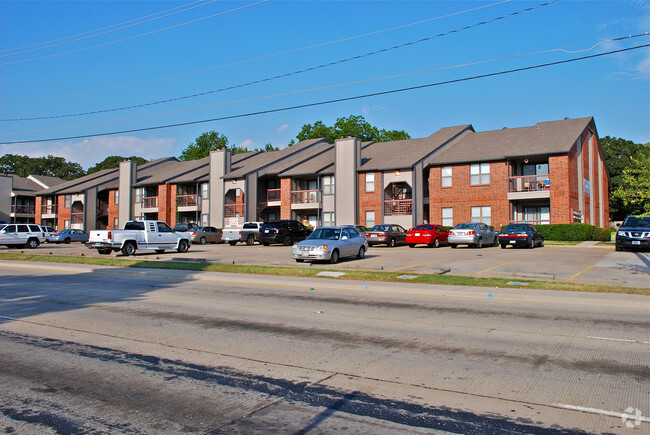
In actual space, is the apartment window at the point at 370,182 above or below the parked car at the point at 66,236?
above

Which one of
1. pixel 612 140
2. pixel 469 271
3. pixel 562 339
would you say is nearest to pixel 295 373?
pixel 562 339

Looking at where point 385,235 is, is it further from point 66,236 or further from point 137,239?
point 66,236

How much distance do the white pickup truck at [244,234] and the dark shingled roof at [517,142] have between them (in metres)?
15.4

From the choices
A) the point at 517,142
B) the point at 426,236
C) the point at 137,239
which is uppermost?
the point at 517,142

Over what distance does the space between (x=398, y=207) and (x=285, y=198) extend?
35.7 feet

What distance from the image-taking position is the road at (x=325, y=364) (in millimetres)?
4566

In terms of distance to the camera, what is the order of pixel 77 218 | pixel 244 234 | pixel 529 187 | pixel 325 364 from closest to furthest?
1. pixel 325 364
2. pixel 529 187
3. pixel 244 234
4. pixel 77 218

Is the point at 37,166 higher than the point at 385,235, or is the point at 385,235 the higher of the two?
the point at 37,166

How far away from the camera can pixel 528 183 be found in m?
38.9

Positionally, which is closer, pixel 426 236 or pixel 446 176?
pixel 426 236

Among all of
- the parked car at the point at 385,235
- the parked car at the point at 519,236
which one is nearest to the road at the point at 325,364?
the parked car at the point at 519,236

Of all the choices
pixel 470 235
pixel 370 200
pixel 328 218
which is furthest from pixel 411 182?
pixel 470 235

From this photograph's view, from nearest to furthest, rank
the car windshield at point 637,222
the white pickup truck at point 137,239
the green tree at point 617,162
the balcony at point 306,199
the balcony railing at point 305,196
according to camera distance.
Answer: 1. the car windshield at point 637,222
2. the white pickup truck at point 137,239
3. the balcony at point 306,199
4. the balcony railing at point 305,196
5. the green tree at point 617,162

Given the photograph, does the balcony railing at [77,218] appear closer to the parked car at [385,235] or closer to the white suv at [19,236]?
the white suv at [19,236]
